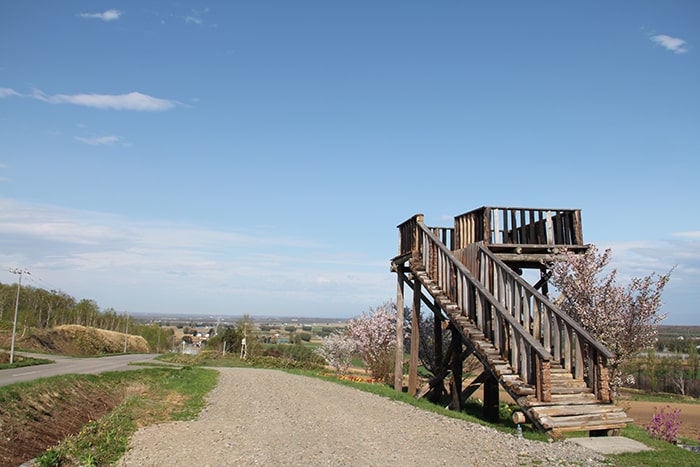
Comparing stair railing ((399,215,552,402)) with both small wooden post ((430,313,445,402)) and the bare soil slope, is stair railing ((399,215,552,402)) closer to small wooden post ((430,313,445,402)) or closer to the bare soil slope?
small wooden post ((430,313,445,402))

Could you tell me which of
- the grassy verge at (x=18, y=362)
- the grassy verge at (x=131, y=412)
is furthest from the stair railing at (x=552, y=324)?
the grassy verge at (x=18, y=362)

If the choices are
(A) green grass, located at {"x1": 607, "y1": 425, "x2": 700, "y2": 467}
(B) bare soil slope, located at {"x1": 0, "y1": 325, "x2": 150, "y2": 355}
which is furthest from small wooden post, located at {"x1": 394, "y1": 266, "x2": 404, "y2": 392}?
(B) bare soil slope, located at {"x1": 0, "y1": 325, "x2": 150, "y2": 355}

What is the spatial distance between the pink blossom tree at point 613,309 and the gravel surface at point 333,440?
11.6 ft

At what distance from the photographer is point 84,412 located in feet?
40.2

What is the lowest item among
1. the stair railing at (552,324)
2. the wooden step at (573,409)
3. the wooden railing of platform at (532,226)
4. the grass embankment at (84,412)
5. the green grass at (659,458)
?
the grass embankment at (84,412)

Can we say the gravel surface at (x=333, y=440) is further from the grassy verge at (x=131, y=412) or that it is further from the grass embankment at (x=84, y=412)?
the grass embankment at (x=84, y=412)

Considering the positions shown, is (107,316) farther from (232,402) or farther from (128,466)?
(128,466)

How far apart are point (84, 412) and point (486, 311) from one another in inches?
385

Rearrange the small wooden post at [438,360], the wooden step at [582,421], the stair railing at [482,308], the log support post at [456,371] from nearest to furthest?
the wooden step at [582,421] → the stair railing at [482,308] → the log support post at [456,371] → the small wooden post at [438,360]

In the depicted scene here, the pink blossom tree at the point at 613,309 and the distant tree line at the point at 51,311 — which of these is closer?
the pink blossom tree at the point at 613,309

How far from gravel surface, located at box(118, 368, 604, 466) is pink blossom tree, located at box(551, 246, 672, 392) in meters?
3.52

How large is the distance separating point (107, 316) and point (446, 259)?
2373 inches

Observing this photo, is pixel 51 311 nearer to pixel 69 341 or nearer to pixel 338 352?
pixel 69 341

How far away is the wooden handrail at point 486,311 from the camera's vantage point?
8.55m
